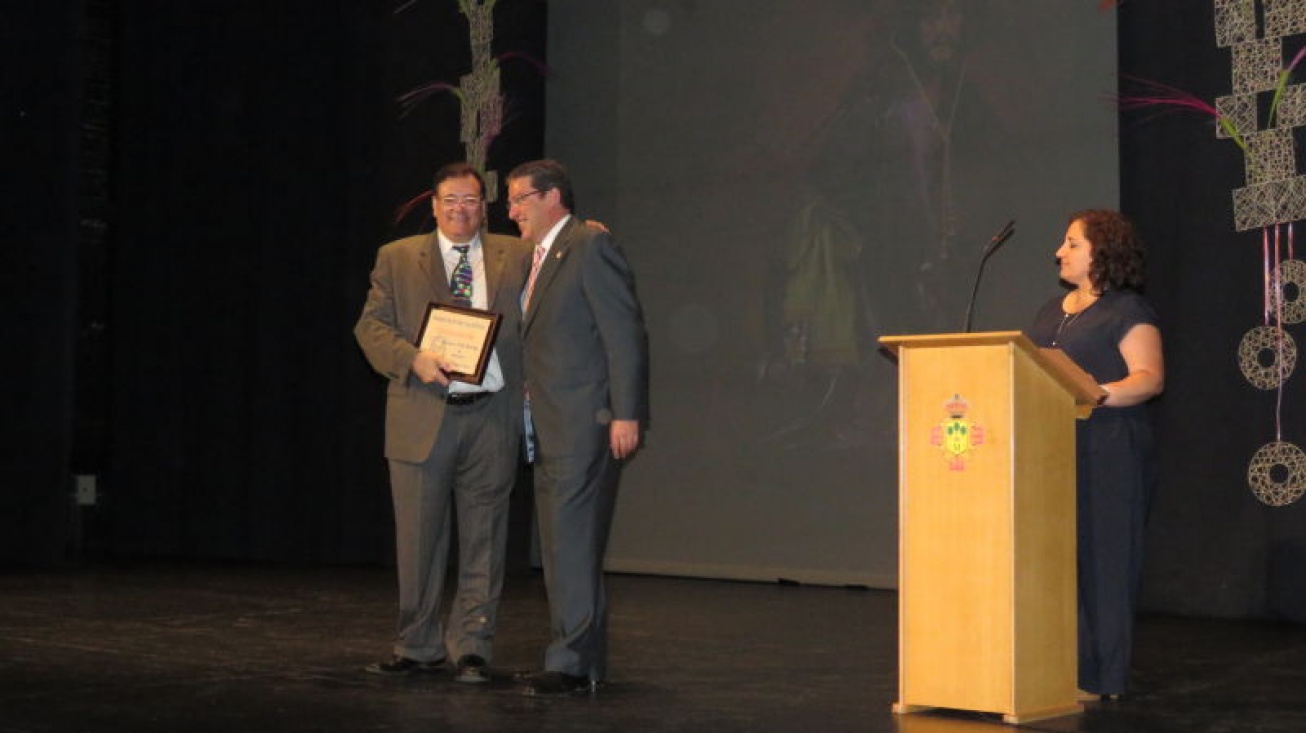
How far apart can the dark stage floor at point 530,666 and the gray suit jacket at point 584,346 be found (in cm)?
69

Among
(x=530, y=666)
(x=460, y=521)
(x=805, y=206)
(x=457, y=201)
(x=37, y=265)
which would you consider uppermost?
(x=805, y=206)

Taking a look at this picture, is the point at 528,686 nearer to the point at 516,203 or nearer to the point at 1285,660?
the point at 516,203

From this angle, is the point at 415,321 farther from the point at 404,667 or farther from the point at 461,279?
the point at 404,667

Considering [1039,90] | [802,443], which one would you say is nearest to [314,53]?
[802,443]

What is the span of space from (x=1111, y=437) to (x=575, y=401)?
54.1 inches

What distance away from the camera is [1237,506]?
20.0ft

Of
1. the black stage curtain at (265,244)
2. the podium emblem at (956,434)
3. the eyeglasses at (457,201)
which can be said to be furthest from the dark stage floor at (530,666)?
the black stage curtain at (265,244)

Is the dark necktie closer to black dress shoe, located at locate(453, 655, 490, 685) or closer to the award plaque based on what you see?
the award plaque

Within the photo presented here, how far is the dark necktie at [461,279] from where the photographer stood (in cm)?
429

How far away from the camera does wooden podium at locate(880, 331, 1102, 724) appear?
11.4ft

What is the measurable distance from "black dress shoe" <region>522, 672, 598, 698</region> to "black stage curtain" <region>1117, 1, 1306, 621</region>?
3287 mm

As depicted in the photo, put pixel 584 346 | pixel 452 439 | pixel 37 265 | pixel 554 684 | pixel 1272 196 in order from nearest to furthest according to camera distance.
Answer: pixel 554 684 < pixel 584 346 < pixel 452 439 < pixel 1272 196 < pixel 37 265

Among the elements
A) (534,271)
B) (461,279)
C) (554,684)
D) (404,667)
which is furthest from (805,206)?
(554,684)

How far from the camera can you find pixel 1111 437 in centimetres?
396
